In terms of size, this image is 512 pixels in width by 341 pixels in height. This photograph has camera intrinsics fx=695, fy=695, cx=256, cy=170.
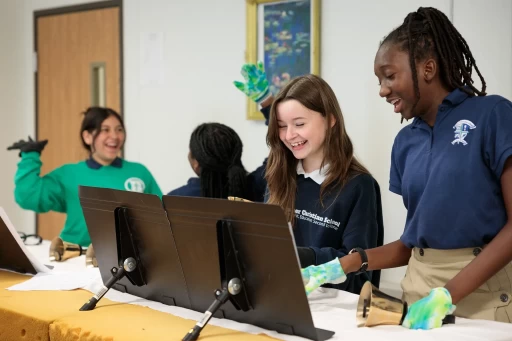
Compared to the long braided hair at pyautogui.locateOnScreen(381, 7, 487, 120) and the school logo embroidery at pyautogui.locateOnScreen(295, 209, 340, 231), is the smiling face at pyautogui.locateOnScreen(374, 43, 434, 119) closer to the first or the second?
the long braided hair at pyautogui.locateOnScreen(381, 7, 487, 120)

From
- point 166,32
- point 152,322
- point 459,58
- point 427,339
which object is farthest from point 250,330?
point 166,32

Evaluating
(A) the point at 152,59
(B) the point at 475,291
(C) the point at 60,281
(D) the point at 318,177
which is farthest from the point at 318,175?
(A) the point at 152,59

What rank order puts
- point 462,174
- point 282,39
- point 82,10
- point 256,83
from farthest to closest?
point 82,10
point 282,39
point 256,83
point 462,174

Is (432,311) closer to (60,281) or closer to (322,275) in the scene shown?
(322,275)

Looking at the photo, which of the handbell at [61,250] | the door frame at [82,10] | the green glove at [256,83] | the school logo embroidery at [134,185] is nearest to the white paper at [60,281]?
the handbell at [61,250]

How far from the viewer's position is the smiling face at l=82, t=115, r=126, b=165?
3.11 meters

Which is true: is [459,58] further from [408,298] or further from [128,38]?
[128,38]

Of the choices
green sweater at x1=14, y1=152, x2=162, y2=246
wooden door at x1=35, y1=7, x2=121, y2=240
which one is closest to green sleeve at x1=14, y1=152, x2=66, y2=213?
green sweater at x1=14, y1=152, x2=162, y2=246

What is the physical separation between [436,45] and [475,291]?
1.82 feet

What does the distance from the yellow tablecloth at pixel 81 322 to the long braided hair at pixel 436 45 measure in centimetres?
70

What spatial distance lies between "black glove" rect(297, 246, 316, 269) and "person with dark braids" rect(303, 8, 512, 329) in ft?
0.49

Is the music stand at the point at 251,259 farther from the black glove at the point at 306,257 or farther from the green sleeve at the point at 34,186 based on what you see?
the green sleeve at the point at 34,186

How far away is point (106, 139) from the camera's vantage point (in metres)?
3.12

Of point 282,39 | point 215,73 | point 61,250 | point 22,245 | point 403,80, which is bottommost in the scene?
point 61,250
